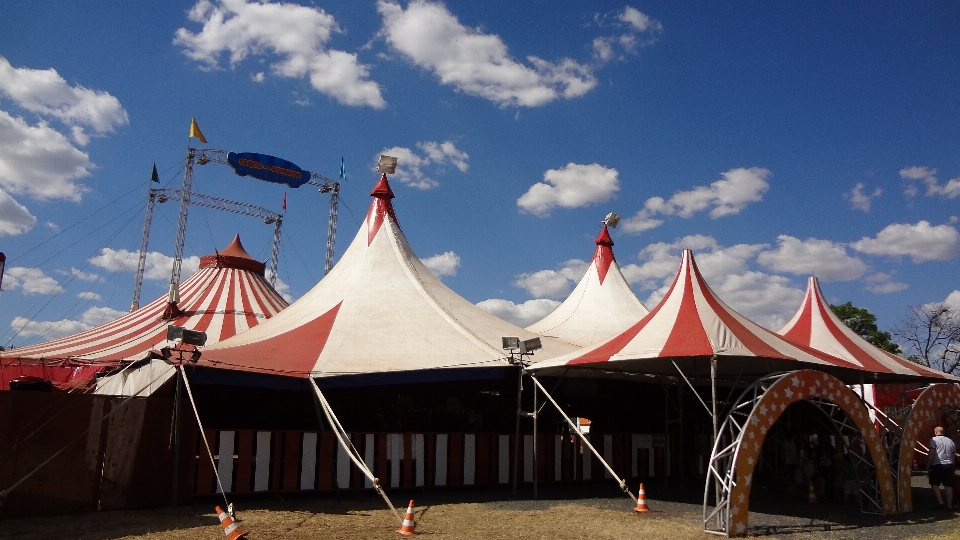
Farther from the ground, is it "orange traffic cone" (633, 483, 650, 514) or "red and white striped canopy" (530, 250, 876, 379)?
"red and white striped canopy" (530, 250, 876, 379)

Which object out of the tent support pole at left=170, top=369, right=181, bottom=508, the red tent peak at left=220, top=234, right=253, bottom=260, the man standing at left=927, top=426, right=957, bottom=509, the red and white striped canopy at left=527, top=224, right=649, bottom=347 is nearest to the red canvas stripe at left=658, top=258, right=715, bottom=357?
the man standing at left=927, top=426, right=957, bottom=509

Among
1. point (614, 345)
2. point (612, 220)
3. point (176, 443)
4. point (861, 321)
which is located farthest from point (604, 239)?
point (861, 321)

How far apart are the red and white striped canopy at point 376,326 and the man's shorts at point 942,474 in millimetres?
5348

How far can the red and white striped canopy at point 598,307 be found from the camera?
Answer: 16188 millimetres

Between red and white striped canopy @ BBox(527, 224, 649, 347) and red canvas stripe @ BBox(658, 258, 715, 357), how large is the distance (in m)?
6.09

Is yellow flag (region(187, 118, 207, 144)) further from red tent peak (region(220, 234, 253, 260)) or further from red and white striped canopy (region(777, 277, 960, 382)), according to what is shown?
red and white striped canopy (region(777, 277, 960, 382))

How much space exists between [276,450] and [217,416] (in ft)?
4.94

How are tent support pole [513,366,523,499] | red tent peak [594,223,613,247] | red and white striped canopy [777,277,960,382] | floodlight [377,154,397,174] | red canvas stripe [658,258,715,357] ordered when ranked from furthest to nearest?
red tent peak [594,223,613,247], floodlight [377,154,397,174], red and white striped canopy [777,277,960,382], tent support pole [513,366,523,499], red canvas stripe [658,258,715,357]

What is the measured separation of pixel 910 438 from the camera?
28.2 ft

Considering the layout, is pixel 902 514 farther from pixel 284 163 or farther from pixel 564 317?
pixel 284 163

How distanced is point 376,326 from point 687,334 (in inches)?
182

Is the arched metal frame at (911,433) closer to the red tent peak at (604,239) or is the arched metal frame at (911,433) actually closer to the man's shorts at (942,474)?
the man's shorts at (942,474)

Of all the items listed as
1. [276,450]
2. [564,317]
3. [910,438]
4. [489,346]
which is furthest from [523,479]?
[564,317]

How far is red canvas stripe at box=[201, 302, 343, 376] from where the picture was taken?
8461mm
